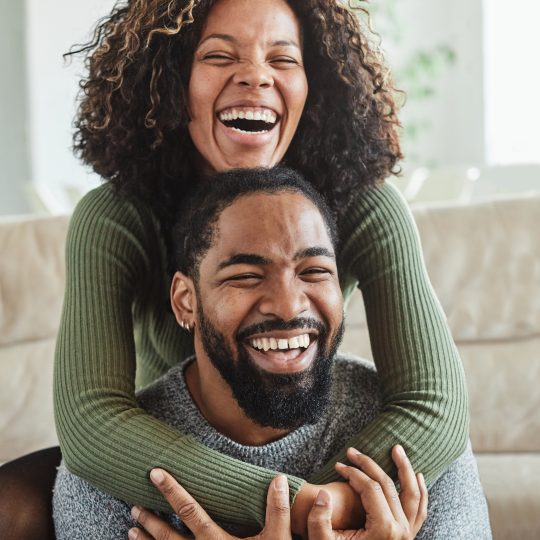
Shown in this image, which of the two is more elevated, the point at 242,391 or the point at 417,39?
the point at 417,39

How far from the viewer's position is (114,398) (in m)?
1.39

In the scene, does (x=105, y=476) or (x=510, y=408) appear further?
(x=510, y=408)

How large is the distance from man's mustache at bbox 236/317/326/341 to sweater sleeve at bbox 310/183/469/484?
194mm

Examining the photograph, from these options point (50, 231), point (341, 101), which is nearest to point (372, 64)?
point (341, 101)

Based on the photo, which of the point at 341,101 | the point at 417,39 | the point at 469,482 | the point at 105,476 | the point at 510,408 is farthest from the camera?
the point at 417,39

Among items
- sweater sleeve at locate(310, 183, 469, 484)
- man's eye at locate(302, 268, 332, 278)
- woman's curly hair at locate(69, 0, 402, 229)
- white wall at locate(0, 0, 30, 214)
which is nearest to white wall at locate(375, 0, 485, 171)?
white wall at locate(0, 0, 30, 214)

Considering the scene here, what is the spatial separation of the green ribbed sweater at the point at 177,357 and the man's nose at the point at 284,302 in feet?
0.72

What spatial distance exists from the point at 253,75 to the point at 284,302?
456 millimetres

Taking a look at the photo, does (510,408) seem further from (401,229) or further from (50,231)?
(50,231)

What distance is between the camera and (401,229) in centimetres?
159

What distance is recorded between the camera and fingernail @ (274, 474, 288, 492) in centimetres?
123

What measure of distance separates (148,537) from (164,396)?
249 mm

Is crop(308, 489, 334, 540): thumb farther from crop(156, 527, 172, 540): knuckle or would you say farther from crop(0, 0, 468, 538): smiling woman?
crop(156, 527, 172, 540): knuckle

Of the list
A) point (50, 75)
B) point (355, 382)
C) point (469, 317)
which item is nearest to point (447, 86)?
point (50, 75)
